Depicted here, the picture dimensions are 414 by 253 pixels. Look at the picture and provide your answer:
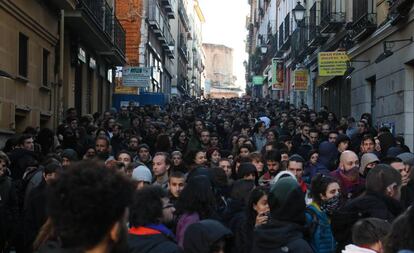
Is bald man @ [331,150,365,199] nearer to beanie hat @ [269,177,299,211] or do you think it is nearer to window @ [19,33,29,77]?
beanie hat @ [269,177,299,211]

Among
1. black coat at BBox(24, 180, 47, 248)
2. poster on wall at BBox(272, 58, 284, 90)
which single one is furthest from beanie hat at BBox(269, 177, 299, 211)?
poster on wall at BBox(272, 58, 284, 90)

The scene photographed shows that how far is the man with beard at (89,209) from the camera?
2.79 metres

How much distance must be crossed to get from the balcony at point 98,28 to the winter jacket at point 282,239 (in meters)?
15.2

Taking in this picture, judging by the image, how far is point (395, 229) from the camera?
340 centimetres

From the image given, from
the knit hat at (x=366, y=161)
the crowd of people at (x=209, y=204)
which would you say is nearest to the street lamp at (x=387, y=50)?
the crowd of people at (x=209, y=204)

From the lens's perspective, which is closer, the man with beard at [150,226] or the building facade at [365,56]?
the man with beard at [150,226]

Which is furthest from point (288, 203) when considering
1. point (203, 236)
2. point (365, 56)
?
point (365, 56)

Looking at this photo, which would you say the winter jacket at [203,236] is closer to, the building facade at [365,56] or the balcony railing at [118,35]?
the building facade at [365,56]

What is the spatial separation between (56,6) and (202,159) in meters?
10.7

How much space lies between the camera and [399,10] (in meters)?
16.0

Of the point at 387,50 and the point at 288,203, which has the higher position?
the point at 387,50

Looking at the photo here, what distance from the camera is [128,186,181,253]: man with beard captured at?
4.19m

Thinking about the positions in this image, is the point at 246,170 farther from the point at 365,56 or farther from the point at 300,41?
the point at 300,41

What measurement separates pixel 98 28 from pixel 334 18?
26.1 feet
